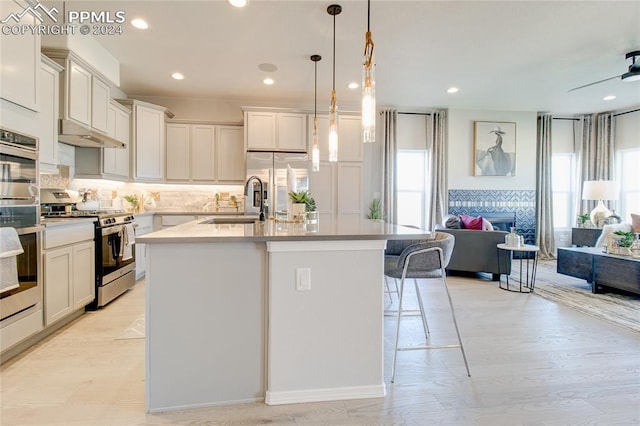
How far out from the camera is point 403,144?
641 centimetres

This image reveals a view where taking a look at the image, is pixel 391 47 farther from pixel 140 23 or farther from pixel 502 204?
pixel 502 204

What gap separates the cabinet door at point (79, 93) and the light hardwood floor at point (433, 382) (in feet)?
6.90

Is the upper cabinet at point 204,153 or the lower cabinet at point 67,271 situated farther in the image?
the upper cabinet at point 204,153

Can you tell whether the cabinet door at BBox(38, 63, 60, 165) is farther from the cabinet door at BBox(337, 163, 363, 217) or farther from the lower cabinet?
the cabinet door at BBox(337, 163, 363, 217)

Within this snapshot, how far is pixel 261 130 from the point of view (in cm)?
543

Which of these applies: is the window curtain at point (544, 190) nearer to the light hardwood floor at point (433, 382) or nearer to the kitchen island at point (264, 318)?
the light hardwood floor at point (433, 382)

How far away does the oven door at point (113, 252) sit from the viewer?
3.44 meters

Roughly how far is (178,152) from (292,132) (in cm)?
193

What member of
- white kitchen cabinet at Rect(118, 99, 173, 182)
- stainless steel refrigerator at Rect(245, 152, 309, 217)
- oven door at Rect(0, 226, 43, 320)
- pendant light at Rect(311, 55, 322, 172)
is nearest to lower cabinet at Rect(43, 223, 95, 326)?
oven door at Rect(0, 226, 43, 320)

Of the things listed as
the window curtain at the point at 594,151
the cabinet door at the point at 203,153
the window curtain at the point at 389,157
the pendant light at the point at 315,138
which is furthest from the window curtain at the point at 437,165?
the cabinet door at the point at 203,153

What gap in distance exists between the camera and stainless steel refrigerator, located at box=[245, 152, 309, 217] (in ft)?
17.5

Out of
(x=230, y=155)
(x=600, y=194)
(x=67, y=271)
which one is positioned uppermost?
(x=230, y=155)

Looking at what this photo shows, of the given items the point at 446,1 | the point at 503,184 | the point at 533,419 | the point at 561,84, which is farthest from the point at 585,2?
the point at 503,184

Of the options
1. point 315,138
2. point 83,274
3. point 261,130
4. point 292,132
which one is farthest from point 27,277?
point 292,132
